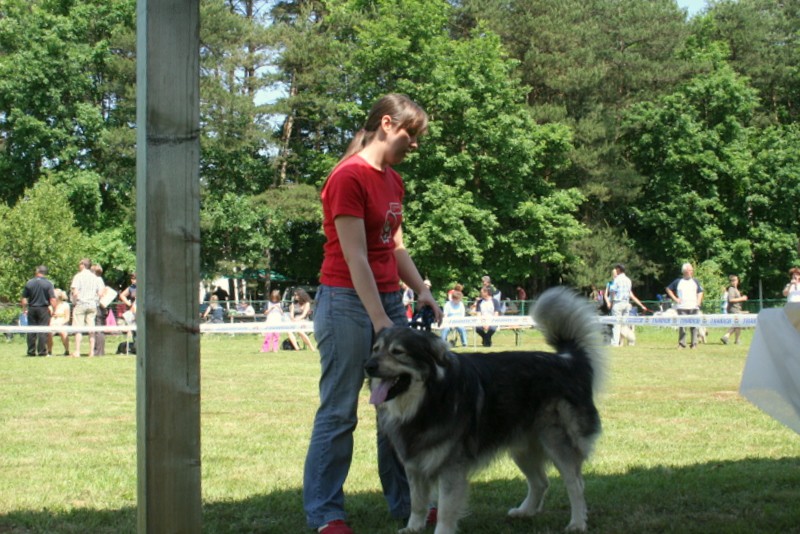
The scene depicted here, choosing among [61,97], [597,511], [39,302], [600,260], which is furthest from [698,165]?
[597,511]

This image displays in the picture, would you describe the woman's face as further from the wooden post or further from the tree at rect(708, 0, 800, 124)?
the tree at rect(708, 0, 800, 124)

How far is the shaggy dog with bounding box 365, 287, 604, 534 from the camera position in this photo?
401cm

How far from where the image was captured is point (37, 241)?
1212 inches

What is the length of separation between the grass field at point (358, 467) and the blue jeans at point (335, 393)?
0.31m

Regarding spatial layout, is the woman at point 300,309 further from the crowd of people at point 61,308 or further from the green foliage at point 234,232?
the green foliage at point 234,232

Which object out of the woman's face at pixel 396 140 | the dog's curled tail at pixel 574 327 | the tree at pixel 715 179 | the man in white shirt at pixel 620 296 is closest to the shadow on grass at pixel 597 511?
the dog's curled tail at pixel 574 327

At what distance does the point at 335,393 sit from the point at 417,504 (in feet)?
2.29

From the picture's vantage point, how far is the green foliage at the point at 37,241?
29.9m

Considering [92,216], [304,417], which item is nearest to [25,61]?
[92,216]

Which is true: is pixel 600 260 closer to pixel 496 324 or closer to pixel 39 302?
pixel 496 324

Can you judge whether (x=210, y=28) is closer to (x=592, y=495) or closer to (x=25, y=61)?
(x=25, y=61)

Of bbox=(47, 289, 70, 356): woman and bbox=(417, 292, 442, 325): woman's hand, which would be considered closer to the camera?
bbox=(417, 292, 442, 325): woman's hand

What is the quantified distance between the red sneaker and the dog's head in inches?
25.6

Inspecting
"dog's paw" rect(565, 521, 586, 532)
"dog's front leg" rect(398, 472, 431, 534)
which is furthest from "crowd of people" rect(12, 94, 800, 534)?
"dog's paw" rect(565, 521, 586, 532)
